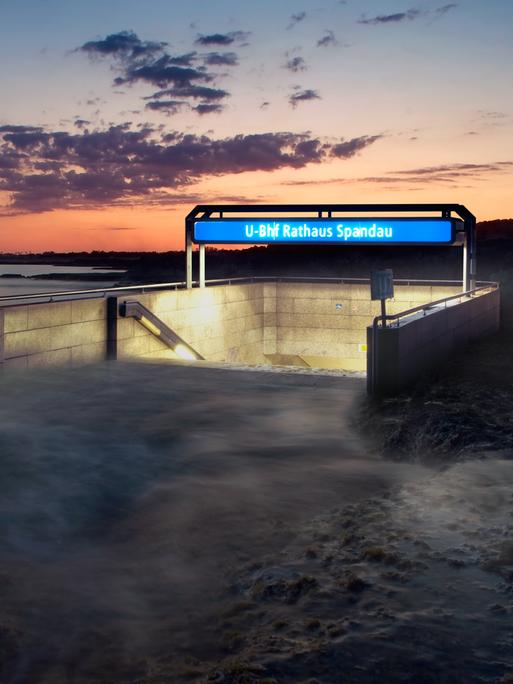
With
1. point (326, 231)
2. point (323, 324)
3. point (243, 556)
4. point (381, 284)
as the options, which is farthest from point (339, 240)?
point (243, 556)

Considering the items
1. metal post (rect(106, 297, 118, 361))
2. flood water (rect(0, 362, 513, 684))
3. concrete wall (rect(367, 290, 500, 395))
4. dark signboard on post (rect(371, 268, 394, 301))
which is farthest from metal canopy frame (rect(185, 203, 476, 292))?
flood water (rect(0, 362, 513, 684))

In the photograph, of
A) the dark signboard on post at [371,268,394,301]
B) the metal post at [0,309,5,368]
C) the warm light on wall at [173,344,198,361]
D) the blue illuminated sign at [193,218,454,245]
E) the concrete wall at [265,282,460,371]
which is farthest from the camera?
the concrete wall at [265,282,460,371]

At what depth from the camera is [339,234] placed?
23.6m

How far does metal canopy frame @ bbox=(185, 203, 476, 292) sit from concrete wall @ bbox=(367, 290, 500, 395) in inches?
90.3

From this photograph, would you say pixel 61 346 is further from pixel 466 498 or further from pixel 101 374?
pixel 466 498

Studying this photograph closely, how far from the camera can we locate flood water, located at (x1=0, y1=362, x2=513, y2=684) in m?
5.81

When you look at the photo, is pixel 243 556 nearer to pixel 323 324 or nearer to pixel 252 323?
pixel 252 323

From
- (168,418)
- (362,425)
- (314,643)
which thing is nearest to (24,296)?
(168,418)

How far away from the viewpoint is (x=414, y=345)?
1581 centimetres

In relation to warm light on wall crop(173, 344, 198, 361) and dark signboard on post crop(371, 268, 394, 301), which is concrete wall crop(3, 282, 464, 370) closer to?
warm light on wall crop(173, 344, 198, 361)

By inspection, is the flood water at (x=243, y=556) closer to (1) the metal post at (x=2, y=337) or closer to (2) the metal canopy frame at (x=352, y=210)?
(1) the metal post at (x=2, y=337)

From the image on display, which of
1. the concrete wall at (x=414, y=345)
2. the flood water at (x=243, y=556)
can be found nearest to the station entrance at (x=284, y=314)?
the concrete wall at (x=414, y=345)

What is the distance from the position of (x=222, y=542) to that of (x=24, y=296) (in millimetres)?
10082

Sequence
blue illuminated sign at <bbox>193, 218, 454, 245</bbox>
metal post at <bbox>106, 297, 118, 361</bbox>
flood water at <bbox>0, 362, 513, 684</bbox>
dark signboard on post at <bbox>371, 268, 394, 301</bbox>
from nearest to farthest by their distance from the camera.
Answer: flood water at <bbox>0, 362, 513, 684</bbox> < dark signboard on post at <bbox>371, 268, 394, 301</bbox> < metal post at <bbox>106, 297, 118, 361</bbox> < blue illuminated sign at <bbox>193, 218, 454, 245</bbox>
